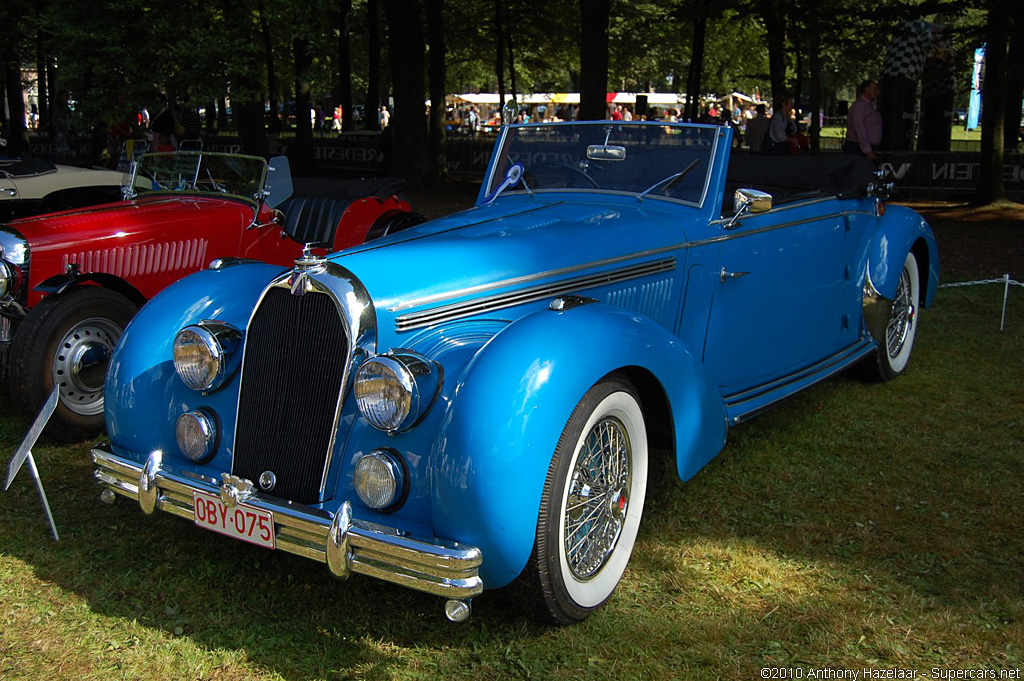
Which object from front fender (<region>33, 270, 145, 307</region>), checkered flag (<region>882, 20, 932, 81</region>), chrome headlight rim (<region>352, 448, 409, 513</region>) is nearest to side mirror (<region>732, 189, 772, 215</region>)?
chrome headlight rim (<region>352, 448, 409, 513</region>)

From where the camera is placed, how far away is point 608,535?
3355 mm

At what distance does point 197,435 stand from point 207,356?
0.30 meters

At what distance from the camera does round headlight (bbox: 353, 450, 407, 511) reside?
290 centimetres

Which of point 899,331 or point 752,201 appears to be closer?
point 752,201

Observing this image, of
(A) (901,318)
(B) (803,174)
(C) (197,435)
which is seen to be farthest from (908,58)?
(C) (197,435)

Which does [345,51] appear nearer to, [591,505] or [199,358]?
[199,358]

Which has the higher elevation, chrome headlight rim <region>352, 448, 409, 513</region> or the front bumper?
chrome headlight rim <region>352, 448, 409, 513</region>

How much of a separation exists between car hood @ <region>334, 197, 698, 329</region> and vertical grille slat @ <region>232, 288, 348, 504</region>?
23cm

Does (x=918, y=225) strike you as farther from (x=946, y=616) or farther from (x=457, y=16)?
(x=457, y=16)

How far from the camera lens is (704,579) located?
353cm

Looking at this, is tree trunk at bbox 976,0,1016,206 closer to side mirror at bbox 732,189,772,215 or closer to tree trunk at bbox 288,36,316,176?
side mirror at bbox 732,189,772,215

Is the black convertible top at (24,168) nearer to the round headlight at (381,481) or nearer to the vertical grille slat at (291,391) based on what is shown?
the vertical grille slat at (291,391)

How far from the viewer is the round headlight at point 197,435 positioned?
3.35 meters

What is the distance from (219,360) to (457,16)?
26.4m
